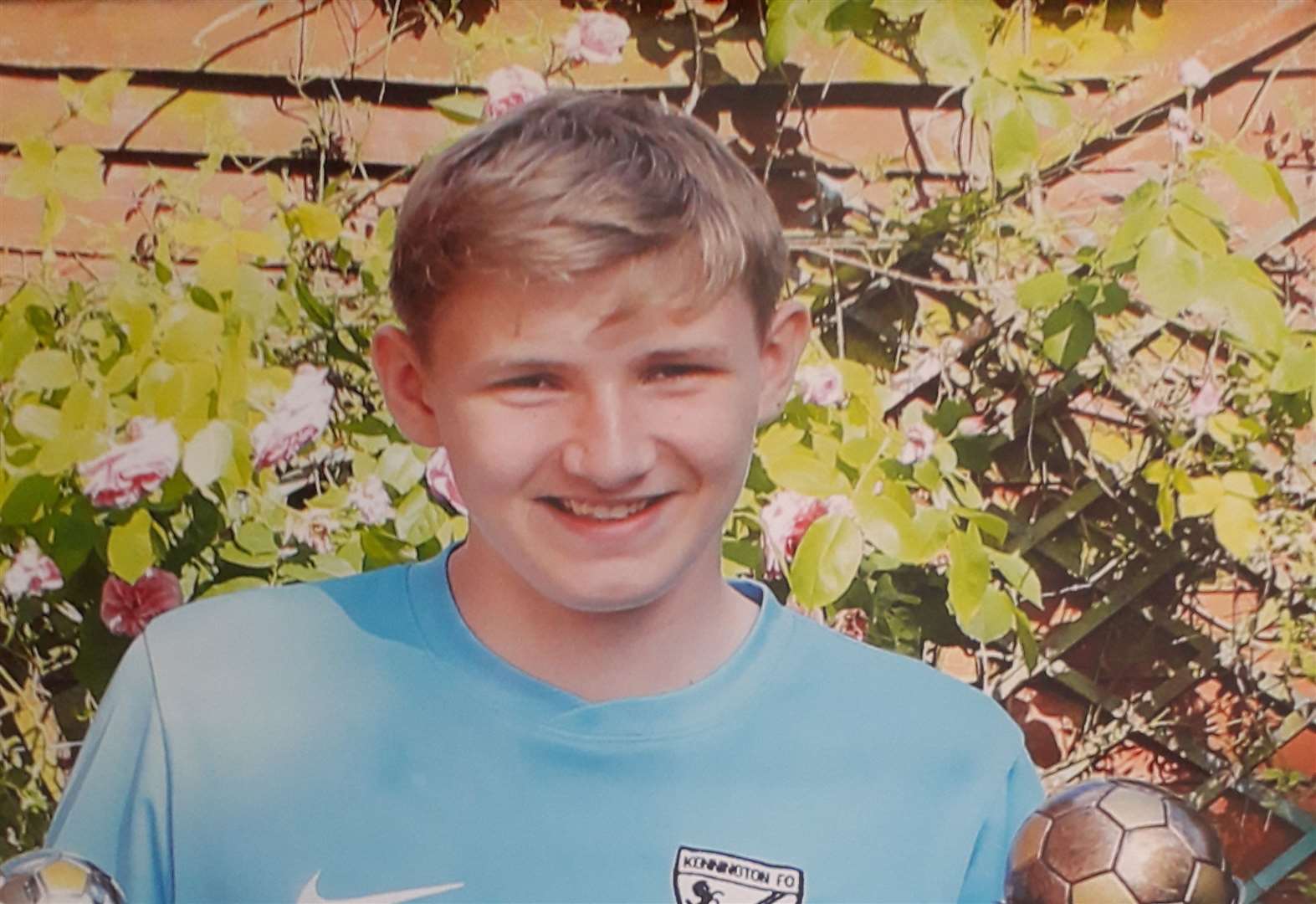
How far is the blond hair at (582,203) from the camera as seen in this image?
3.94 ft

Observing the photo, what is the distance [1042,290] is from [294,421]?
0.82 m

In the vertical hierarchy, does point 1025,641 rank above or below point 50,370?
below

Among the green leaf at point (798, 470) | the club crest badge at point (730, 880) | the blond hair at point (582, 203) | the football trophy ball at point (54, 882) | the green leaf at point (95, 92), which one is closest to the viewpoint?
the football trophy ball at point (54, 882)

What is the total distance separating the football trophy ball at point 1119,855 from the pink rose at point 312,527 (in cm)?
82

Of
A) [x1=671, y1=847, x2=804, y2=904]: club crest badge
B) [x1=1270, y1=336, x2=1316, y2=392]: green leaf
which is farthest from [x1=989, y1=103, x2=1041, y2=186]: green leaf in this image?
[x1=671, y1=847, x2=804, y2=904]: club crest badge

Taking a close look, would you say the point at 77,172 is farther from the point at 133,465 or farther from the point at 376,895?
the point at 376,895

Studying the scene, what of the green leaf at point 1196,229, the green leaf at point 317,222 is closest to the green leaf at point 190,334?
the green leaf at point 317,222

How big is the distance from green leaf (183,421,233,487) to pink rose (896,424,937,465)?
0.72 metres

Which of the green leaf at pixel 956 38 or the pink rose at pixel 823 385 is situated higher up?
the green leaf at pixel 956 38

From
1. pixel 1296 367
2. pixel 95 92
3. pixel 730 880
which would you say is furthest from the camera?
pixel 1296 367

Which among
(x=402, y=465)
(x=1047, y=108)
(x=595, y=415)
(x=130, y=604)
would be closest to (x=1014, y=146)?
(x=1047, y=108)

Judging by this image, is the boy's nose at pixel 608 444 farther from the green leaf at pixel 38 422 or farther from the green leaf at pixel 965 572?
the green leaf at pixel 38 422

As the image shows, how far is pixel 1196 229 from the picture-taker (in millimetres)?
1596

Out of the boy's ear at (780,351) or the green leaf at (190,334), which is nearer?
the boy's ear at (780,351)
